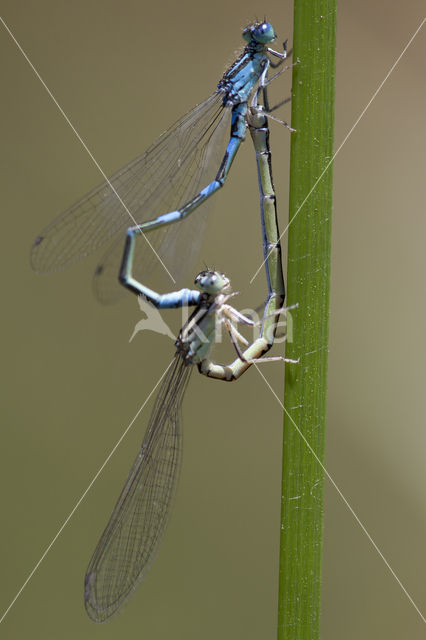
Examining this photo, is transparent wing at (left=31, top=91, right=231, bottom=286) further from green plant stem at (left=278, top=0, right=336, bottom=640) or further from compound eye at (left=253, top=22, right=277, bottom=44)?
green plant stem at (left=278, top=0, right=336, bottom=640)

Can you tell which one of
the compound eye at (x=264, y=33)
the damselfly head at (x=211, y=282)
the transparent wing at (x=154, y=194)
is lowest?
the damselfly head at (x=211, y=282)

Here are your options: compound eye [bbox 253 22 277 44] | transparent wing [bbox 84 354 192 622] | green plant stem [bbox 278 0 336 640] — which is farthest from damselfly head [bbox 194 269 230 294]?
compound eye [bbox 253 22 277 44]

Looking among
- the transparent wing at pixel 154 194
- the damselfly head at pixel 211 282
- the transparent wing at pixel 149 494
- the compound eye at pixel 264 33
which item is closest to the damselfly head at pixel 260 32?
the compound eye at pixel 264 33

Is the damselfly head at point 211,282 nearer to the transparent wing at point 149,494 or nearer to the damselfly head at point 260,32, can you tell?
the transparent wing at point 149,494

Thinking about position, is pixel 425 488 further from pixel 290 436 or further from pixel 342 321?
pixel 290 436

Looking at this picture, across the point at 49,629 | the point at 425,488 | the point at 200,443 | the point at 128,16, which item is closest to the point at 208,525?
the point at 200,443
